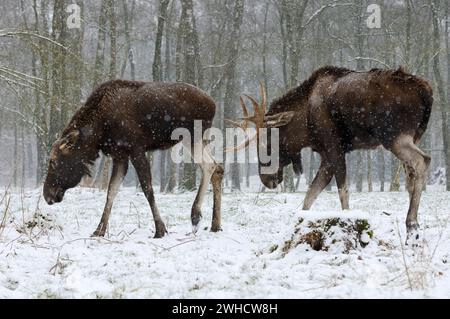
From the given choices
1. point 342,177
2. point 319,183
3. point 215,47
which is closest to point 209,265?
point 342,177

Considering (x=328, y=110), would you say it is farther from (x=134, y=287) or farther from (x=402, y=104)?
(x=134, y=287)

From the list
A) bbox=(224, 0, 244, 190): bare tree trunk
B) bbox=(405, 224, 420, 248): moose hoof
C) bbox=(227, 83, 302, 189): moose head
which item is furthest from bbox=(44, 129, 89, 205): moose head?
bbox=(224, 0, 244, 190): bare tree trunk

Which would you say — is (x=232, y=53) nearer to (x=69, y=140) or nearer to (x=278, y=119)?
(x=278, y=119)

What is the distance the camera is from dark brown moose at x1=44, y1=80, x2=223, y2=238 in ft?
24.1

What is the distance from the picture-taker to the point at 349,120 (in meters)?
7.01

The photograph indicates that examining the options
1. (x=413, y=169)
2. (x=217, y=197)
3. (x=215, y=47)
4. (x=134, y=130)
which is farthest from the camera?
(x=215, y=47)

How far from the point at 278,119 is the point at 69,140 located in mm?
3119

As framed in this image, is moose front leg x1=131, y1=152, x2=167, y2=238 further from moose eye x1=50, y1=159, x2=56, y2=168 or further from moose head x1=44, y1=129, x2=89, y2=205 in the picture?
moose eye x1=50, y1=159, x2=56, y2=168

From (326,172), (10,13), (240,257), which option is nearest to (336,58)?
(10,13)

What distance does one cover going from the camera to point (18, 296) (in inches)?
164

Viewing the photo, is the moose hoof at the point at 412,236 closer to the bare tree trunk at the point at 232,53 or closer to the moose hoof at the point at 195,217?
the moose hoof at the point at 195,217

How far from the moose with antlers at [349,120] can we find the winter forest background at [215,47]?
17.9 ft

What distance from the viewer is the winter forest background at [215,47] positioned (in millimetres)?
16531
